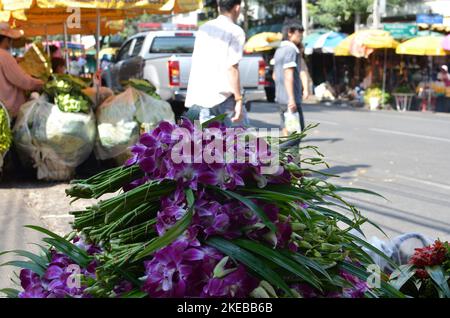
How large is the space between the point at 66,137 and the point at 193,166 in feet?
19.2

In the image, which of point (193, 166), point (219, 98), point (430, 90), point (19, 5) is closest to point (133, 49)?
point (19, 5)

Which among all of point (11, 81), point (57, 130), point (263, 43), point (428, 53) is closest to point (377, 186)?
point (57, 130)

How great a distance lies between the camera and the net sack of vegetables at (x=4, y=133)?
740cm

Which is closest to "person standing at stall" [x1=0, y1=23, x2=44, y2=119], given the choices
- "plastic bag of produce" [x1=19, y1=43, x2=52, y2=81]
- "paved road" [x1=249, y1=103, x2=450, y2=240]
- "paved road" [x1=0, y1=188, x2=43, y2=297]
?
"paved road" [x1=0, y1=188, x2=43, y2=297]

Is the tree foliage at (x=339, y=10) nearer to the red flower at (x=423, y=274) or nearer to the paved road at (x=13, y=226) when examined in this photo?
the paved road at (x=13, y=226)

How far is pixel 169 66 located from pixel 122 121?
5.22 meters

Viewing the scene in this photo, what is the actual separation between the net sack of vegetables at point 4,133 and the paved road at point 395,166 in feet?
12.5

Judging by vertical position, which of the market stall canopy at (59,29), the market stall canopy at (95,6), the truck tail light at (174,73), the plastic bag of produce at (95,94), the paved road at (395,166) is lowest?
the paved road at (395,166)

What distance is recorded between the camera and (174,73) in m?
13.0

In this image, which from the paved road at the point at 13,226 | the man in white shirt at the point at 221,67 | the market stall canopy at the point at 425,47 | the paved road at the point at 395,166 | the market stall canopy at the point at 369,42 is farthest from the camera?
the market stall canopy at the point at 369,42

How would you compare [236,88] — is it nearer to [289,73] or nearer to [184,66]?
[289,73]

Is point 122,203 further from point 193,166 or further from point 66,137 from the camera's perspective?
point 66,137

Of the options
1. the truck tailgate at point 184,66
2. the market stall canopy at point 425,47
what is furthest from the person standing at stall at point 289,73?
the market stall canopy at point 425,47
